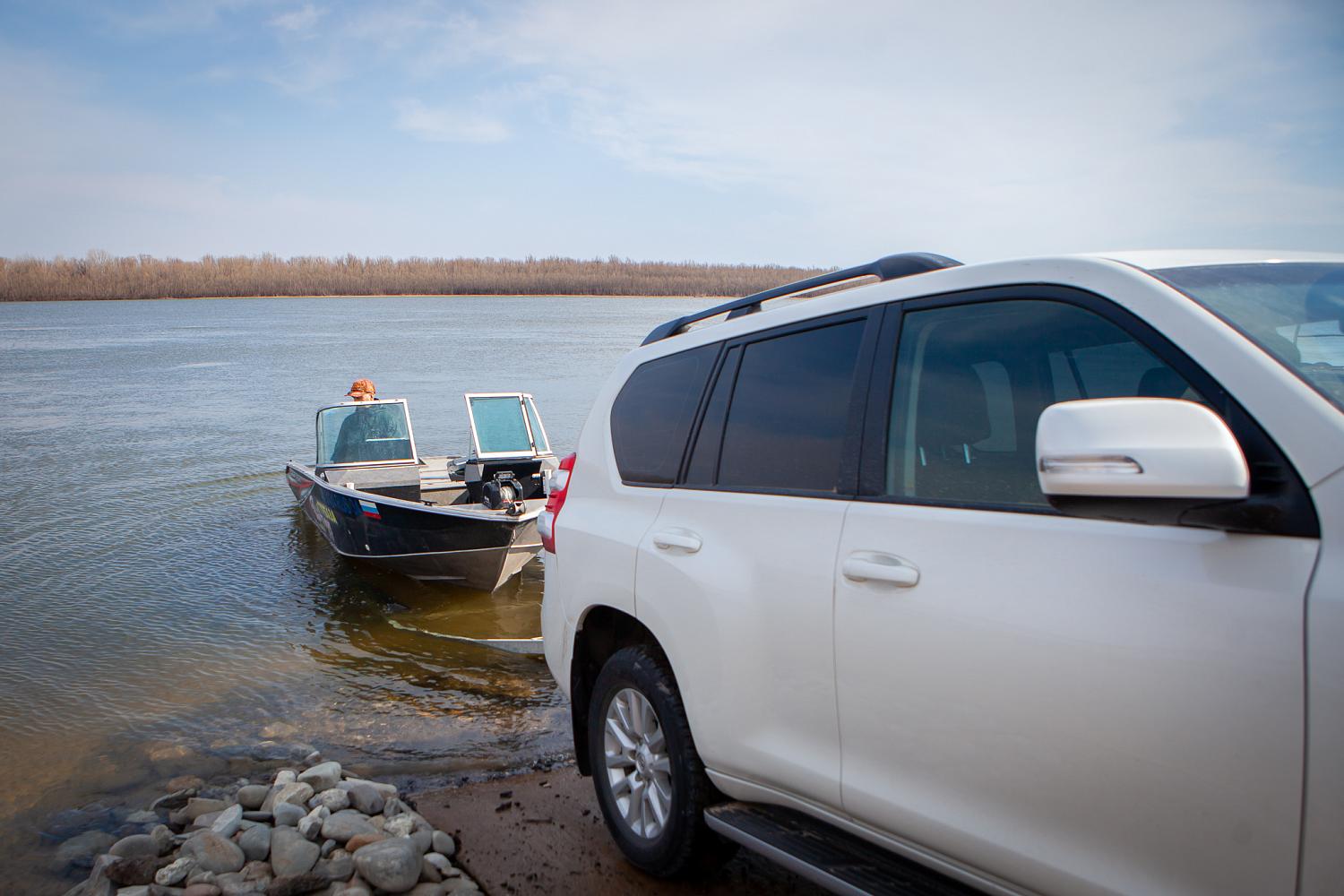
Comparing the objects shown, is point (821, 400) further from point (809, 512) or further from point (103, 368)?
point (103, 368)

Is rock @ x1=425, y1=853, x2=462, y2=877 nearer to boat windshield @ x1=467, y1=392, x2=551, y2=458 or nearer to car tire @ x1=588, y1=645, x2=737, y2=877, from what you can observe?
car tire @ x1=588, y1=645, x2=737, y2=877

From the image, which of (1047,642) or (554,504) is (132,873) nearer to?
(554,504)

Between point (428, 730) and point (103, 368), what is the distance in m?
50.7

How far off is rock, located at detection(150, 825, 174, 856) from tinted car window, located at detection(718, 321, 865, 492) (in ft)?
10.9

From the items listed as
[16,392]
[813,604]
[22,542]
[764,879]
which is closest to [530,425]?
[22,542]

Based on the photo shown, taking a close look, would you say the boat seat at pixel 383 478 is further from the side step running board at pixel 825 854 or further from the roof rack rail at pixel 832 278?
the side step running board at pixel 825 854

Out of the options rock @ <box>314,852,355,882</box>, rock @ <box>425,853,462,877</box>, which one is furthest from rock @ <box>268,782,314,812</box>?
rock @ <box>425,853,462,877</box>

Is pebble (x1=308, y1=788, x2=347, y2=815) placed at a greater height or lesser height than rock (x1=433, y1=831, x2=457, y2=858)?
lesser

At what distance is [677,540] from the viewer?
326 cm

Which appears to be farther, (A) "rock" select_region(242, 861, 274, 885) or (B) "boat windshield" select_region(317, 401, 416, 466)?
(B) "boat windshield" select_region(317, 401, 416, 466)

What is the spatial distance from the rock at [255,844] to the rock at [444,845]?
768mm

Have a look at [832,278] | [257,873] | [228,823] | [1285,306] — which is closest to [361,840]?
[257,873]

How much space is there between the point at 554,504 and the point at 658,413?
2.54 feet

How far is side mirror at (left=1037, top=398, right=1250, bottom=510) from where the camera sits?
1.67 metres
